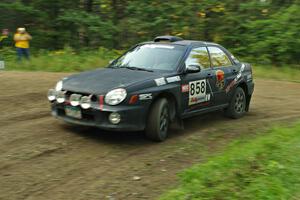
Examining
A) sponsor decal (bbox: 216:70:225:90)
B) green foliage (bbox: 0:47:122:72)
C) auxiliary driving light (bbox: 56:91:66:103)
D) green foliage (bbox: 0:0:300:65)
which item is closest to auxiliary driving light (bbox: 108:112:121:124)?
auxiliary driving light (bbox: 56:91:66:103)

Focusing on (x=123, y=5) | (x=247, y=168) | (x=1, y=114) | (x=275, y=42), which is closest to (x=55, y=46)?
(x=123, y=5)

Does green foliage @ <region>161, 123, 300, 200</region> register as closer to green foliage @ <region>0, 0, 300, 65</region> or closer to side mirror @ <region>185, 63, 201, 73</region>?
side mirror @ <region>185, 63, 201, 73</region>

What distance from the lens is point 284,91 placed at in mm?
14000

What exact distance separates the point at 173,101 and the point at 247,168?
2.48 metres

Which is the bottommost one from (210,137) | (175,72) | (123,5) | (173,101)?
(210,137)

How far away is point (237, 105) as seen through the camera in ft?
31.5

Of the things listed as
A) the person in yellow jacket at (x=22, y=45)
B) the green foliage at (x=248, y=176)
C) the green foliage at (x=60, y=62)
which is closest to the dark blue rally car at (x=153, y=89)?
the green foliage at (x=248, y=176)

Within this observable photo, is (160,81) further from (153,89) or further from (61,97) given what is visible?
(61,97)

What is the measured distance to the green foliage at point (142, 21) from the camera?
24.0 m

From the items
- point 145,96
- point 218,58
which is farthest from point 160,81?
point 218,58

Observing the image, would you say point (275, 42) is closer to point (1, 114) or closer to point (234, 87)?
point (234, 87)

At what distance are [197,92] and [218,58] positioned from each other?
1256 mm

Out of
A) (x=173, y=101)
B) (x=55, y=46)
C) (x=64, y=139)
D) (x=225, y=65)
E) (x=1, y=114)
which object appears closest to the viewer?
(x=64, y=139)

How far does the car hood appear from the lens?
7.02 meters
